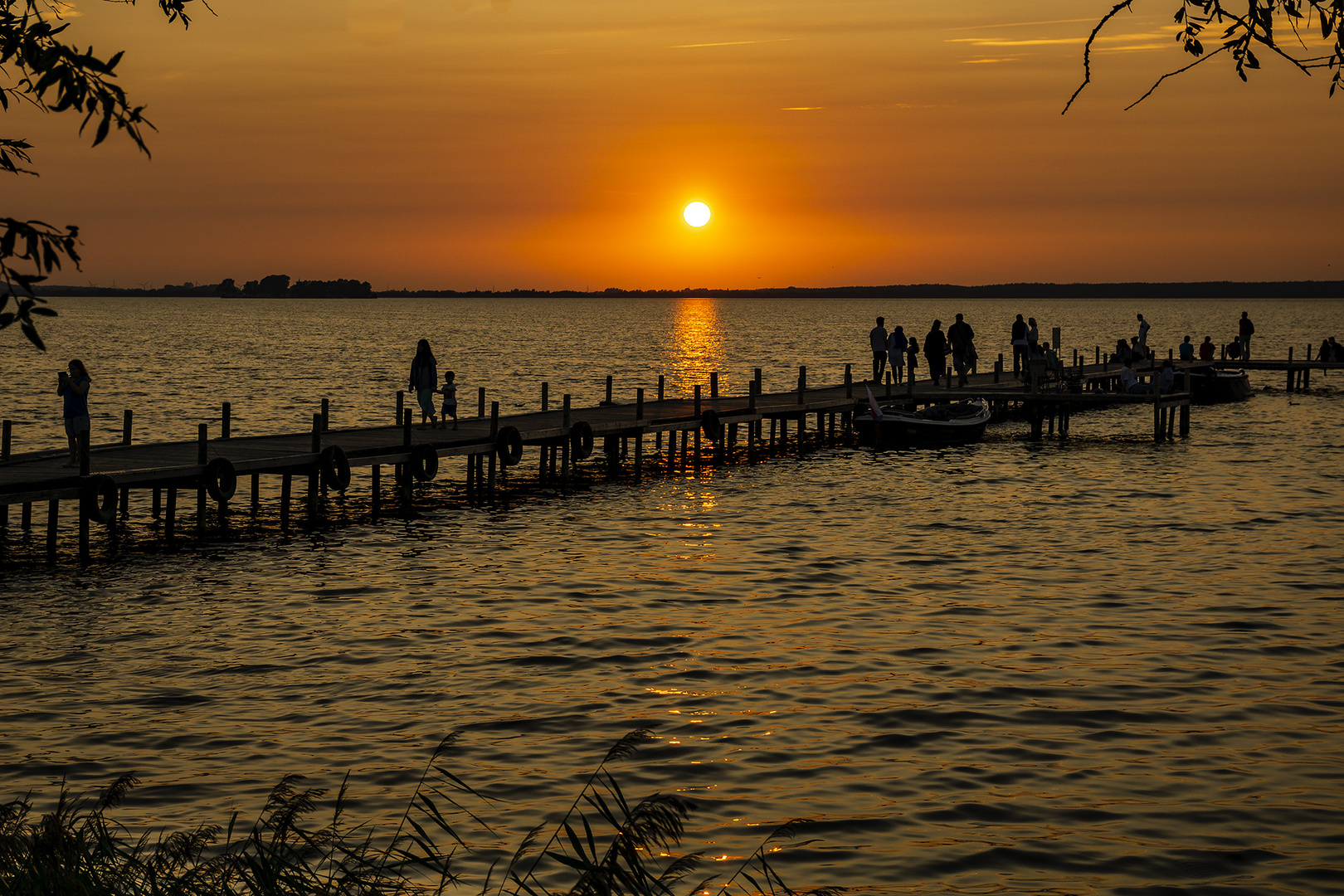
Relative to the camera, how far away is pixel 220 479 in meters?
22.9

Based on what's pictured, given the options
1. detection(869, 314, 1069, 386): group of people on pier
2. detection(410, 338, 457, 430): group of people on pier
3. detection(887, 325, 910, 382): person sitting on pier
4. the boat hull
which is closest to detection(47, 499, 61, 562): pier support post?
detection(410, 338, 457, 430): group of people on pier

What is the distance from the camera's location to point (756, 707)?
13.1 metres

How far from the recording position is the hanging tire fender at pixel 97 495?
67.9 ft

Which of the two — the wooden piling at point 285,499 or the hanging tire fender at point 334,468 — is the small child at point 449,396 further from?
the wooden piling at point 285,499

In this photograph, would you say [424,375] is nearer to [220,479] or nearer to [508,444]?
[508,444]

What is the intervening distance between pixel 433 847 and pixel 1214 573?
48.4 ft

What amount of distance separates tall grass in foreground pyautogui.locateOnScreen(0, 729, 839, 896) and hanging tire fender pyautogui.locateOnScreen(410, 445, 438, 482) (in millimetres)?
16198

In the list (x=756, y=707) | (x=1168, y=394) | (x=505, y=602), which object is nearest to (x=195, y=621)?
(x=505, y=602)

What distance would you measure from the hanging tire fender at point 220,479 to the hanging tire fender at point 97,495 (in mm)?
1790

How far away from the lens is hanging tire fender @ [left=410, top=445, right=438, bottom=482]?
26.8m

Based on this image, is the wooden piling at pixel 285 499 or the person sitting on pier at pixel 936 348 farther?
the person sitting on pier at pixel 936 348

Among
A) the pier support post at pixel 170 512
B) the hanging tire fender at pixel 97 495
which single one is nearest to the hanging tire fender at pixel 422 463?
the pier support post at pixel 170 512

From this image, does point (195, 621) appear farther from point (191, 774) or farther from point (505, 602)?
point (191, 774)

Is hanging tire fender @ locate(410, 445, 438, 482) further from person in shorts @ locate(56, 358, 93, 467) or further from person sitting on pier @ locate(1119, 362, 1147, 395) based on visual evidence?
person sitting on pier @ locate(1119, 362, 1147, 395)
